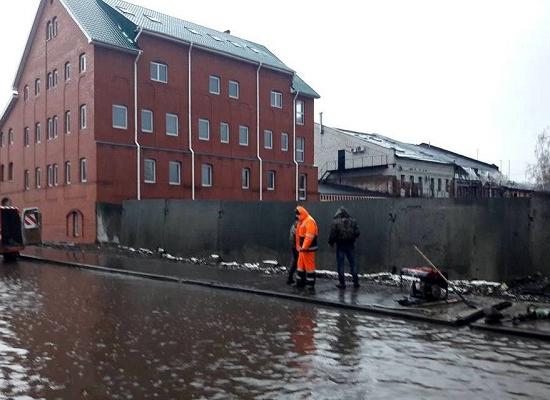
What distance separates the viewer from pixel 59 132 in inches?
1271

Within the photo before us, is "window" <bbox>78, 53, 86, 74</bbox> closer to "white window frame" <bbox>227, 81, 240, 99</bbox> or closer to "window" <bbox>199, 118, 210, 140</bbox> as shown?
"window" <bbox>199, 118, 210, 140</bbox>

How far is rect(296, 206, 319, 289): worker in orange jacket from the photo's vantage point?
40.9 feet

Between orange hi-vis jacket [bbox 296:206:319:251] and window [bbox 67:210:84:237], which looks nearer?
orange hi-vis jacket [bbox 296:206:319:251]

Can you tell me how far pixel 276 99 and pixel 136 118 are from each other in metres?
12.0

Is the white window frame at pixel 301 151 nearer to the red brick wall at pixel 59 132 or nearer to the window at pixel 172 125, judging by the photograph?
the window at pixel 172 125

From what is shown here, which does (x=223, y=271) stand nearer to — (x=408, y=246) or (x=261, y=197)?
(x=408, y=246)

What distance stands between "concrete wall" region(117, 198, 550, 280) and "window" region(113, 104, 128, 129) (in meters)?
12.8

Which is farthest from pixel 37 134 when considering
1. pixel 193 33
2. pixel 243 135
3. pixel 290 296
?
pixel 290 296

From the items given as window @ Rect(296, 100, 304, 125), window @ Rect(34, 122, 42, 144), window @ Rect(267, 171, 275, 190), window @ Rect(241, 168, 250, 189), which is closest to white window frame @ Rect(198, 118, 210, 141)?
window @ Rect(241, 168, 250, 189)

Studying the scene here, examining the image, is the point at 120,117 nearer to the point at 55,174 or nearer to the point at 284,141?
the point at 55,174

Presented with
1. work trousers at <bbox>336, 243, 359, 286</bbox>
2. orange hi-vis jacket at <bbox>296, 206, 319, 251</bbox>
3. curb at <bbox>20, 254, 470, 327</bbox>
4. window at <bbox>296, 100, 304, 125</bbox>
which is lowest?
curb at <bbox>20, 254, 470, 327</bbox>

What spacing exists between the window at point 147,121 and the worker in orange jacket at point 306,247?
2097cm

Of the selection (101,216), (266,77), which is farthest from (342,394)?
(266,77)

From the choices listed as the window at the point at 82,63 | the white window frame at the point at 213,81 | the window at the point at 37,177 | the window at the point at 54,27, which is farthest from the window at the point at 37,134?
the white window frame at the point at 213,81
